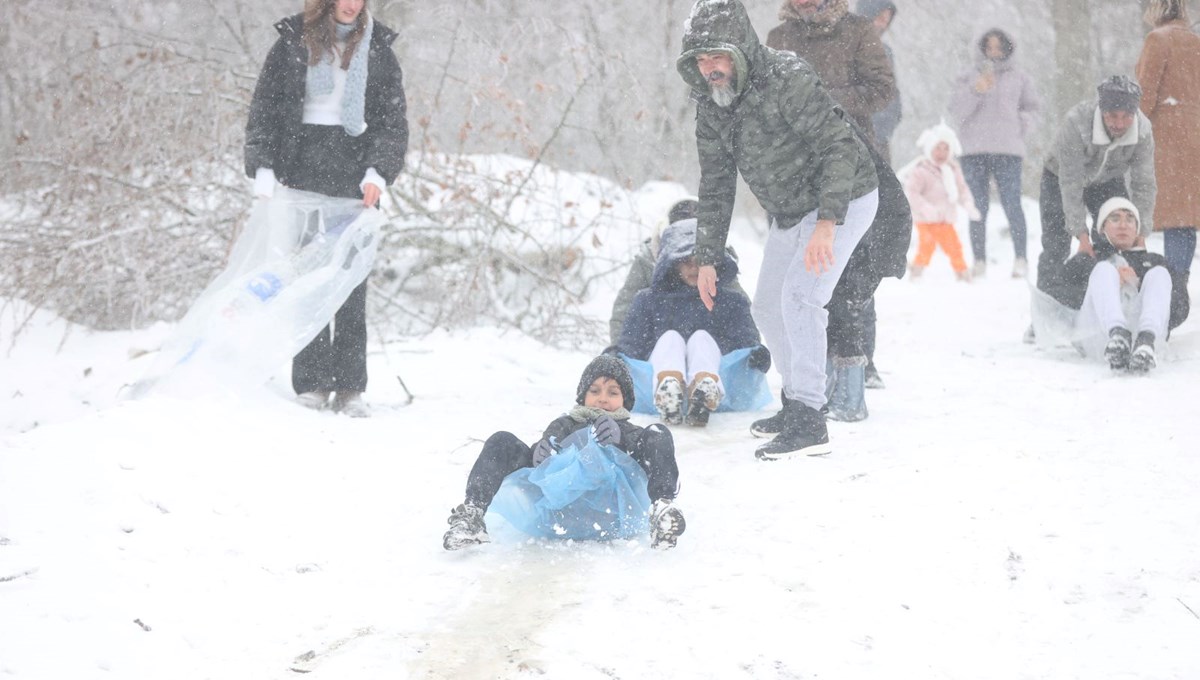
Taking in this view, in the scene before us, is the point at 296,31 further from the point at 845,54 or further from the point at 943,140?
the point at 943,140

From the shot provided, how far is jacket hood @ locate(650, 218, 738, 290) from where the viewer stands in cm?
566

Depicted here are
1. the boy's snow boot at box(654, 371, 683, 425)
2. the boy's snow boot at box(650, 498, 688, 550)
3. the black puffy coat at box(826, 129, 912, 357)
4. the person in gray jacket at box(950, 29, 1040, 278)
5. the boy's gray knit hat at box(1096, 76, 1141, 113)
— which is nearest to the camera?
the boy's snow boot at box(650, 498, 688, 550)

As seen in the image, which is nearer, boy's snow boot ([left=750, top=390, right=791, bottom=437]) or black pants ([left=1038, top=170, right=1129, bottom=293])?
boy's snow boot ([left=750, top=390, right=791, bottom=437])

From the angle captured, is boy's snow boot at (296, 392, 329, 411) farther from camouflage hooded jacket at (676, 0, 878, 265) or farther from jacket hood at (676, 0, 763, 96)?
jacket hood at (676, 0, 763, 96)

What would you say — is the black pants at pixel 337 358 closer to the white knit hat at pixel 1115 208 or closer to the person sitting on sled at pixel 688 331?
the person sitting on sled at pixel 688 331

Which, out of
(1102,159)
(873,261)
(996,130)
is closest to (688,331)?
(873,261)

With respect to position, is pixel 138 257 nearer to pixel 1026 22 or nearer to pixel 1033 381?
pixel 1033 381

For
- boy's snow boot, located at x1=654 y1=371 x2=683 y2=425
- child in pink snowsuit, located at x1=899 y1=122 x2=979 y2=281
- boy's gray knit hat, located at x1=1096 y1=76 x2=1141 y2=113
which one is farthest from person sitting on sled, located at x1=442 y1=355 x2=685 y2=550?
child in pink snowsuit, located at x1=899 y1=122 x2=979 y2=281

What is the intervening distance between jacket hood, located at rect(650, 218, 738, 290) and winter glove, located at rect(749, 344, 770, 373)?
1.32 feet

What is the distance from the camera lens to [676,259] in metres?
5.66

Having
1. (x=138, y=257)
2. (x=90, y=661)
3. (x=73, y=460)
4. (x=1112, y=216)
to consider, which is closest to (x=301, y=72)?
(x=73, y=460)

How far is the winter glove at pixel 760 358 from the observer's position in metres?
5.55

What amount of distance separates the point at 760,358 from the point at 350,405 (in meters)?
2.01

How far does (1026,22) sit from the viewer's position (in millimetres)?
17844
